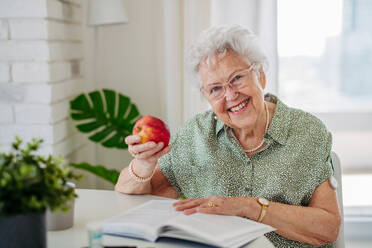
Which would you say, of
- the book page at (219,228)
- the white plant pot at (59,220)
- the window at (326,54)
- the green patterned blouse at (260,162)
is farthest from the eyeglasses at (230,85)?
the window at (326,54)

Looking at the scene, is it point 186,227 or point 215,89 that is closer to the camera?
point 186,227

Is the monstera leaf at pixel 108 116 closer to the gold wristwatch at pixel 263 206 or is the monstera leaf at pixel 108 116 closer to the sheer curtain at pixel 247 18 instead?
the sheer curtain at pixel 247 18

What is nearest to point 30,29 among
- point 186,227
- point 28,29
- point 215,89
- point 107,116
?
point 28,29

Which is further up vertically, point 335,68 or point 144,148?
point 335,68

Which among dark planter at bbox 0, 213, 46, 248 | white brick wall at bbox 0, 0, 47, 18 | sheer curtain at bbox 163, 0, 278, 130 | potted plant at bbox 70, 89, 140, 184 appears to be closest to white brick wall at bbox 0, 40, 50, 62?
white brick wall at bbox 0, 0, 47, 18

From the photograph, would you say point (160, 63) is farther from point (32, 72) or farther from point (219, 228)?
point (219, 228)

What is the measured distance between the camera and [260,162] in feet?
5.12

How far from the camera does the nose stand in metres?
1.56

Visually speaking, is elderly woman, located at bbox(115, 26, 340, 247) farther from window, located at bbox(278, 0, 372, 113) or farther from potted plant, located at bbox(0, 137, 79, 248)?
window, located at bbox(278, 0, 372, 113)

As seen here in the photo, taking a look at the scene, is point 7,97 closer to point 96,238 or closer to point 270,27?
point 270,27

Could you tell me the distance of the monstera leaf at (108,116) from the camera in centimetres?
241

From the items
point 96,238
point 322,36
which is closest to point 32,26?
point 96,238

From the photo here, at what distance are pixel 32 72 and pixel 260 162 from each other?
1.18 m

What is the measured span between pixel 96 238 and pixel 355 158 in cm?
266
